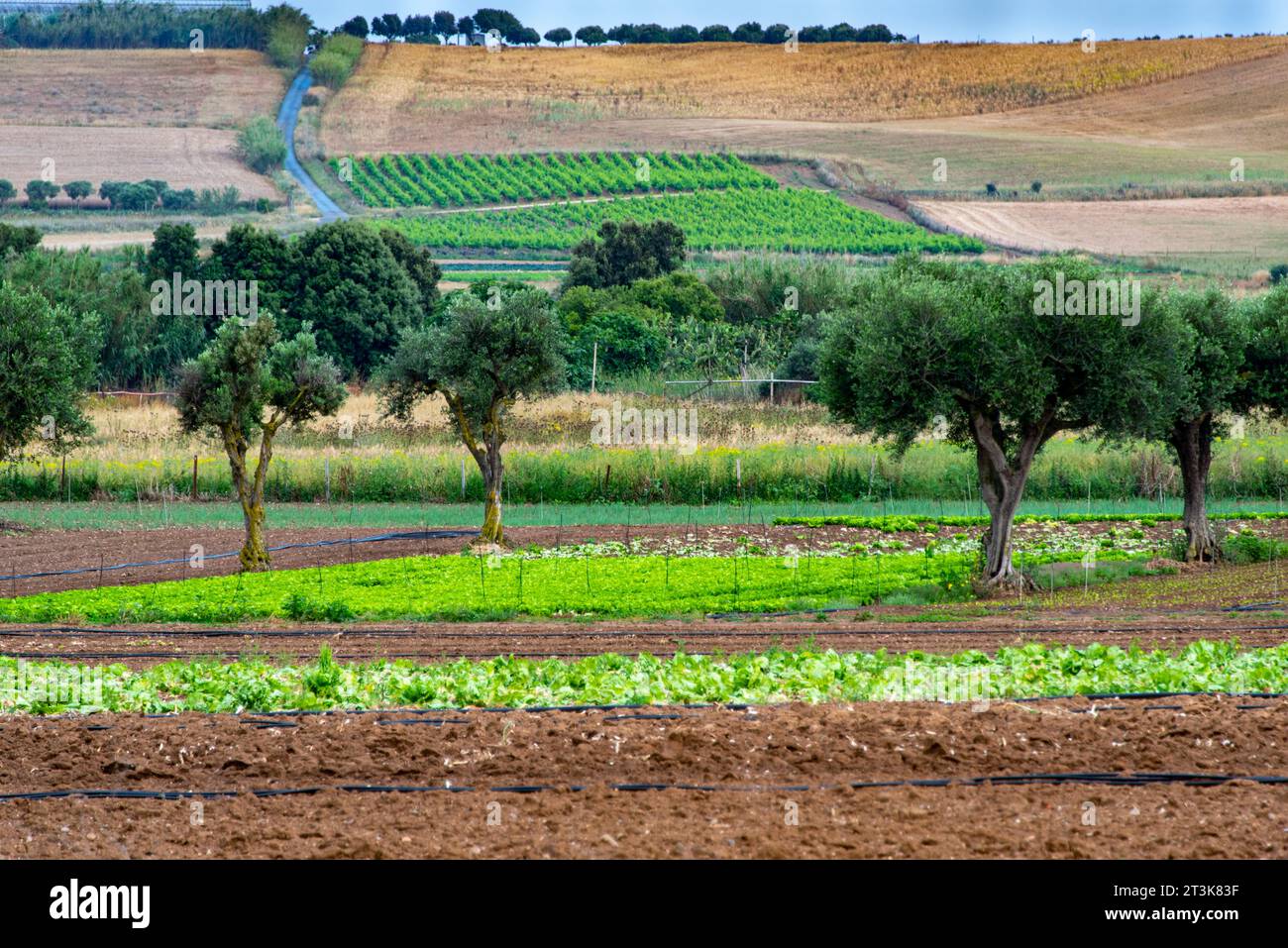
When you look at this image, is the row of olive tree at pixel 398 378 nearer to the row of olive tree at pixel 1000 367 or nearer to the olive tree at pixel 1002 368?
the row of olive tree at pixel 1000 367

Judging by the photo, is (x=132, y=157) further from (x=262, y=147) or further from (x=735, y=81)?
(x=735, y=81)

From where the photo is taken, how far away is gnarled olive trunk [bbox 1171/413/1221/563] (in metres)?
30.1

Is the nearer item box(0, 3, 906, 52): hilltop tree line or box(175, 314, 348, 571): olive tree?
box(175, 314, 348, 571): olive tree

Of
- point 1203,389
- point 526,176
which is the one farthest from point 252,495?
point 526,176

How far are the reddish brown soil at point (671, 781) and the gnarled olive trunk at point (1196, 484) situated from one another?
16938 millimetres

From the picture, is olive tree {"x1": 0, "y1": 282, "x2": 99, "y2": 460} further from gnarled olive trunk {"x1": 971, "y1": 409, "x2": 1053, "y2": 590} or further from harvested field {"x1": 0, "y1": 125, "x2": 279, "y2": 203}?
harvested field {"x1": 0, "y1": 125, "x2": 279, "y2": 203}

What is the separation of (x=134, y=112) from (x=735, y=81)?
57305 mm

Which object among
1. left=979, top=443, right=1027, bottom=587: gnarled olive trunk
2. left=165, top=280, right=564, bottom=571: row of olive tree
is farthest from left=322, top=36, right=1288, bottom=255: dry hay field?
left=979, top=443, right=1027, bottom=587: gnarled olive trunk

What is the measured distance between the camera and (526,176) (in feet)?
387

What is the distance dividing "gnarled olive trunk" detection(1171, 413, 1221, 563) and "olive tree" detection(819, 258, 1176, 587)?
3.70 m

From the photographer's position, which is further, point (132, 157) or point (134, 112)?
point (134, 112)

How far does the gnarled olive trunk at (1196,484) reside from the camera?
3009 centimetres

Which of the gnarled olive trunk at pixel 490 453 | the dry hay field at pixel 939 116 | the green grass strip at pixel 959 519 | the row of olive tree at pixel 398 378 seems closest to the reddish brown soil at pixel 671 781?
the row of olive tree at pixel 398 378

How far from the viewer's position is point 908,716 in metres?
13.3
